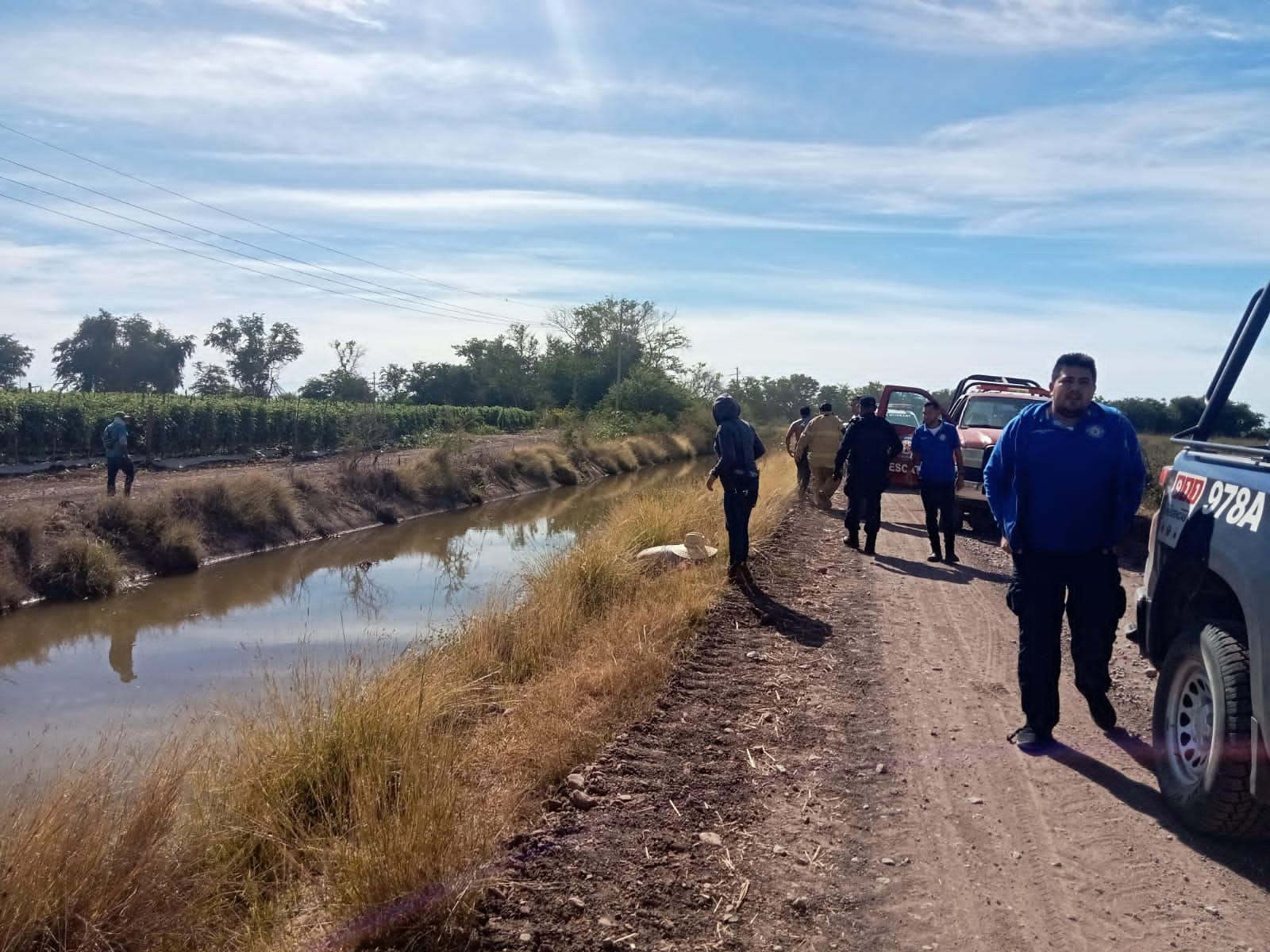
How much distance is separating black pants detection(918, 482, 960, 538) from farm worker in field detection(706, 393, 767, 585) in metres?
2.55

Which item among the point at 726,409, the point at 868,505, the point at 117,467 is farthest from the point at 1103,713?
the point at 117,467

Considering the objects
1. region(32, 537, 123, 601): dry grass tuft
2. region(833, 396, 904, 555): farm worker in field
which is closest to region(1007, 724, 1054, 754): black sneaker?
region(833, 396, 904, 555): farm worker in field

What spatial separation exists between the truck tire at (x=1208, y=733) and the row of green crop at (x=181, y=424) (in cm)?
2558

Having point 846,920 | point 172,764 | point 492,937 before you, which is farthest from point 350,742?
point 846,920

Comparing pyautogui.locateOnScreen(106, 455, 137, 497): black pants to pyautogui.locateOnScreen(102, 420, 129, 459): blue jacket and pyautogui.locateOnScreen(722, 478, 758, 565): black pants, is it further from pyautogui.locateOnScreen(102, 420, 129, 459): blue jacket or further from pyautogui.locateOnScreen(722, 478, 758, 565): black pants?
pyautogui.locateOnScreen(722, 478, 758, 565): black pants

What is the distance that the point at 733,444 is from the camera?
30.9ft

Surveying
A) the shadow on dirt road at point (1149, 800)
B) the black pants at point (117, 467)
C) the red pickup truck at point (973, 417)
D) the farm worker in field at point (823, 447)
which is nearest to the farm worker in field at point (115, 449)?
the black pants at point (117, 467)

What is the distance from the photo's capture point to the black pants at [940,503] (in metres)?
11.2

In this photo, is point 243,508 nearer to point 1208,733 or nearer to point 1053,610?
point 1053,610

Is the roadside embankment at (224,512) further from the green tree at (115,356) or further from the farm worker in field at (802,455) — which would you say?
the green tree at (115,356)

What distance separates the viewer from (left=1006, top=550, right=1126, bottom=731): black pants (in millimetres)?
4875

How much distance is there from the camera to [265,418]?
37500 millimetres

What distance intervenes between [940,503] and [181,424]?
28.2 metres

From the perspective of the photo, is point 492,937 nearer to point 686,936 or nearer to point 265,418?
point 686,936
